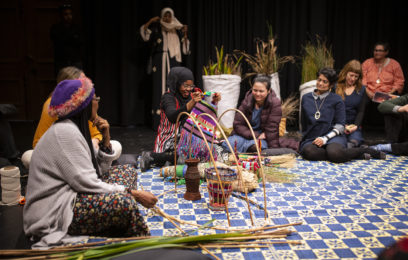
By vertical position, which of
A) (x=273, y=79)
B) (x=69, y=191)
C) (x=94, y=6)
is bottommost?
(x=69, y=191)

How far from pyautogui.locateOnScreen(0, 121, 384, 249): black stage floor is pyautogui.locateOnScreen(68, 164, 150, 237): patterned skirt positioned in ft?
1.02

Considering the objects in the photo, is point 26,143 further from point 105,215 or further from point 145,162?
point 105,215

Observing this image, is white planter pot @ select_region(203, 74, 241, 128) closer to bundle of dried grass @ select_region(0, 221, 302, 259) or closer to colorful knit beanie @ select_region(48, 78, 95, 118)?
bundle of dried grass @ select_region(0, 221, 302, 259)

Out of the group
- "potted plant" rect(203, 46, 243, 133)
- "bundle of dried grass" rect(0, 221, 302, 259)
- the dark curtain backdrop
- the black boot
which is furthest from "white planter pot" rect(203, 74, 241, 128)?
"bundle of dried grass" rect(0, 221, 302, 259)

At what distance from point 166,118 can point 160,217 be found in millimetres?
1489

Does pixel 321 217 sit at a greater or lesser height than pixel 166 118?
lesser

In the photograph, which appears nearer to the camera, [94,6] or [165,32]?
[165,32]

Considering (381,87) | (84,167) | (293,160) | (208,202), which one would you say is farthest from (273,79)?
(84,167)

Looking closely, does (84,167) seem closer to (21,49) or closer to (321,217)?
(321,217)

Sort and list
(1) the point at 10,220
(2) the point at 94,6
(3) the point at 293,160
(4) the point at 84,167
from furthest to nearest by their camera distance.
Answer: (2) the point at 94,6, (3) the point at 293,160, (1) the point at 10,220, (4) the point at 84,167

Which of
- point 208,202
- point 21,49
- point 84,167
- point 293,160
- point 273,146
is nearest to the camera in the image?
point 84,167

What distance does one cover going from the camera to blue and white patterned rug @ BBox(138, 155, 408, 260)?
189 cm

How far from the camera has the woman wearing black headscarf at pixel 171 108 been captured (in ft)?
11.2

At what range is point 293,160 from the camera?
348cm
